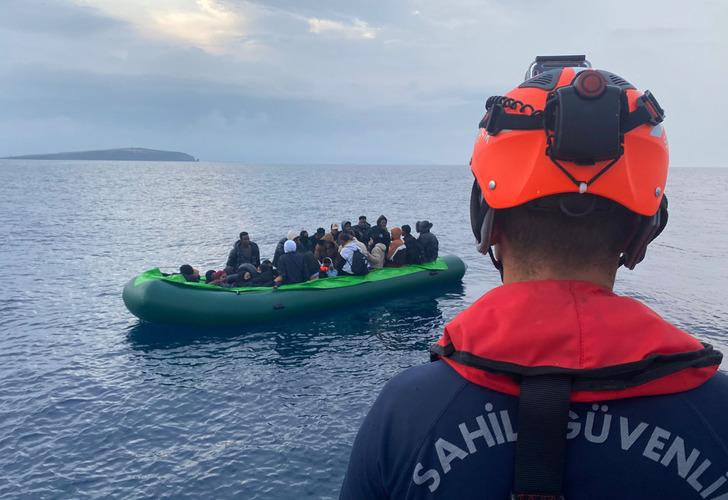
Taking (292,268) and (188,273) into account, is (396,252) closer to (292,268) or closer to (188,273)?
(292,268)

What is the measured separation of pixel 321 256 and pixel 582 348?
1547 cm

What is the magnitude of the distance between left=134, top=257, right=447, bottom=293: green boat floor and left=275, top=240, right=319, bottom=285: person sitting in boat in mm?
217

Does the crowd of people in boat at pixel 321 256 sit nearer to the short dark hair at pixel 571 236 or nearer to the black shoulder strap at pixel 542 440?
the short dark hair at pixel 571 236

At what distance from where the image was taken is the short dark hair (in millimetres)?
1554

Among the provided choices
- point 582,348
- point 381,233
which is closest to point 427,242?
point 381,233

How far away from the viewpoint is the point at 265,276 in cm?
1534

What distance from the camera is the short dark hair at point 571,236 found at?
1554mm

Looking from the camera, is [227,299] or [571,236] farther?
[227,299]

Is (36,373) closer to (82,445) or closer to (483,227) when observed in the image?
(82,445)

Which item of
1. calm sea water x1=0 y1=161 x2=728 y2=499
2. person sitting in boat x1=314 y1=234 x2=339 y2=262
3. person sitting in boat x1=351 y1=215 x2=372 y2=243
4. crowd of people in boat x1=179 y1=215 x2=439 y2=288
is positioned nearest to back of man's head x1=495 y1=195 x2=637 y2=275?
calm sea water x1=0 y1=161 x2=728 y2=499

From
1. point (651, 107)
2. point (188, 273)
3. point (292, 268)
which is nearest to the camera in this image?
point (651, 107)

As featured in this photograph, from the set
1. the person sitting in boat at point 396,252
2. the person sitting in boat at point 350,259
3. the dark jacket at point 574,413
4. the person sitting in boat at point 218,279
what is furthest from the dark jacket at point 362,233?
the dark jacket at point 574,413

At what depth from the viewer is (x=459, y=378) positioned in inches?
54.8

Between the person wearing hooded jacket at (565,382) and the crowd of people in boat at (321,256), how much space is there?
1335 centimetres
